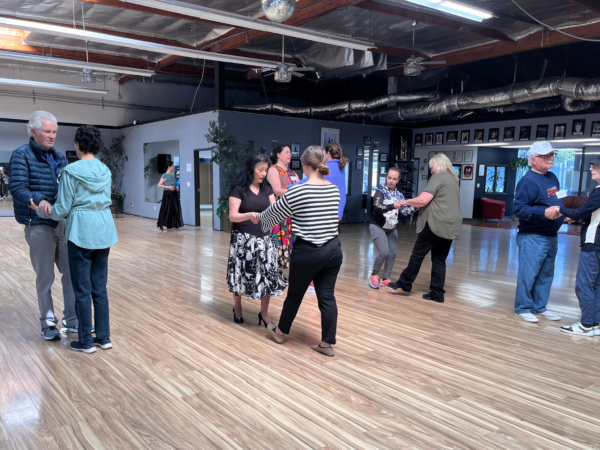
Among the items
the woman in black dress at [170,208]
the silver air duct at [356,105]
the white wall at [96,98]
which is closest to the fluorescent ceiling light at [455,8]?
the silver air duct at [356,105]

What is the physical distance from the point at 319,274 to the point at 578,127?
1126cm

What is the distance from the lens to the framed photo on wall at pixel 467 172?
14.5 m

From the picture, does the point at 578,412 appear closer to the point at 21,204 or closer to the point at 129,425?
the point at 129,425

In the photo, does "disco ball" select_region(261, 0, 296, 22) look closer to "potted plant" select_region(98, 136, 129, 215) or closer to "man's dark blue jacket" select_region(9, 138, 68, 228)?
"man's dark blue jacket" select_region(9, 138, 68, 228)

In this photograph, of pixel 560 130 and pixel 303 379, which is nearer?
pixel 303 379

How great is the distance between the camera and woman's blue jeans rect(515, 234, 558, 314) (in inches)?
Result: 158

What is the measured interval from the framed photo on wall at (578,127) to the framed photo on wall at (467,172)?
11.1 ft

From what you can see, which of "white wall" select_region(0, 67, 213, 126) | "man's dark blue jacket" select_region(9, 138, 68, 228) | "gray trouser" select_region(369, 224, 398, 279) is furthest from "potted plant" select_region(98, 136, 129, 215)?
"man's dark blue jacket" select_region(9, 138, 68, 228)

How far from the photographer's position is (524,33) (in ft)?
26.9

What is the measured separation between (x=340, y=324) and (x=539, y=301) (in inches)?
79.2

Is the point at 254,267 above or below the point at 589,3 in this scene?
below

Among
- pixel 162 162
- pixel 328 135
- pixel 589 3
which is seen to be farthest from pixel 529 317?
pixel 162 162

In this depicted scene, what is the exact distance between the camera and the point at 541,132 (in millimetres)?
12211

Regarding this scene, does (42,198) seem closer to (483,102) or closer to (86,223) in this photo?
(86,223)
